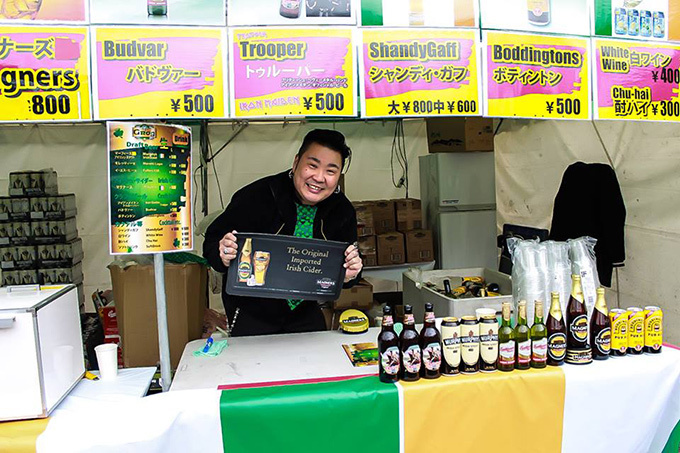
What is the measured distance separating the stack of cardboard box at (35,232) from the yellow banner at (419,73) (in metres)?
5.00

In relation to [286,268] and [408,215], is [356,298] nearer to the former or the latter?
[408,215]

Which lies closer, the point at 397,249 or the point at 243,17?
the point at 243,17

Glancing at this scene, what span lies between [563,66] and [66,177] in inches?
226

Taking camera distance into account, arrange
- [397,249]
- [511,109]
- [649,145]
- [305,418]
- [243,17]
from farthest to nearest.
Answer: [397,249] → [649,145] → [511,109] → [243,17] → [305,418]

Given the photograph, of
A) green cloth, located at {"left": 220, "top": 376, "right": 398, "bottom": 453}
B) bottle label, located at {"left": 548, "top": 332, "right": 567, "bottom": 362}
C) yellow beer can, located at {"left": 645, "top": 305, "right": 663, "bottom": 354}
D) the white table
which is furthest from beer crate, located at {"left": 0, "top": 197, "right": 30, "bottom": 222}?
yellow beer can, located at {"left": 645, "top": 305, "right": 663, "bottom": 354}

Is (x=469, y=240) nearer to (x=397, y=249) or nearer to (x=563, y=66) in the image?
(x=397, y=249)

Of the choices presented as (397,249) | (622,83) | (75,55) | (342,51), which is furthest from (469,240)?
(75,55)

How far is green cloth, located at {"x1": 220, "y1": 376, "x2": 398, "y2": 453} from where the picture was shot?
1.78m

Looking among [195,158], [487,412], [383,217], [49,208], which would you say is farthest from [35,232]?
[487,412]

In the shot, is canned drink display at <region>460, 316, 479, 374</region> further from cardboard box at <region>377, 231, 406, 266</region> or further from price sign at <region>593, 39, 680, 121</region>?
cardboard box at <region>377, 231, 406, 266</region>

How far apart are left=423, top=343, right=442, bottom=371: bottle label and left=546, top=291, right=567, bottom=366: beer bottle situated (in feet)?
1.50

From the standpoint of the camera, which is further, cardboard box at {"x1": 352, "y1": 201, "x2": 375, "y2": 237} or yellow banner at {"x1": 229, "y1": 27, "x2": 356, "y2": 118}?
cardboard box at {"x1": 352, "y1": 201, "x2": 375, "y2": 237}

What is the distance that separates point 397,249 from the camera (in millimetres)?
5891

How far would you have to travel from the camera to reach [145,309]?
3787 mm
